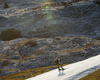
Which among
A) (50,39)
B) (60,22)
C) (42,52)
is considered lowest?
(42,52)

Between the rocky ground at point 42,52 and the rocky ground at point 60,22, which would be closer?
the rocky ground at point 42,52

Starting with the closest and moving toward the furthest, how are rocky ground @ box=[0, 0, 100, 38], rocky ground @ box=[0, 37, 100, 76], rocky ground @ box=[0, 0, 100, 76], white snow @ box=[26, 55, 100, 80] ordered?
white snow @ box=[26, 55, 100, 80], rocky ground @ box=[0, 37, 100, 76], rocky ground @ box=[0, 0, 100, 76], rocky ground @ box=[0, 0, 100, 38]

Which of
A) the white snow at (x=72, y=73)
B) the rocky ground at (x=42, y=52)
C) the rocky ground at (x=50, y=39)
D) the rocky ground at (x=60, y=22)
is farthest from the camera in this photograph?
the rocky ground at (x=60, y=22)

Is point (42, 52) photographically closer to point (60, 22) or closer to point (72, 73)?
point (72, 73)

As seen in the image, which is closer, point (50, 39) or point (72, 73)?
point (72, 73)

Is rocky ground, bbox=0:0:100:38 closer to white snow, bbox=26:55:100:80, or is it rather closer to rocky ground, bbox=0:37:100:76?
rocky ground, bbox=0:37:100:76

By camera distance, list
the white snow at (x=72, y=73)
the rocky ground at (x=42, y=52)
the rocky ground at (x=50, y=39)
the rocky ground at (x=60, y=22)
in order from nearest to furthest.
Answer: the white snow at (x=72, y=73)
the rocky ground at (x=42, y=52)
the rocky ground at (x=50, y=39)
the rocky ground at (x=60, y=22)

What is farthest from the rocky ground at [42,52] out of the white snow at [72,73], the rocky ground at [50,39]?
the white snow at [72,73]

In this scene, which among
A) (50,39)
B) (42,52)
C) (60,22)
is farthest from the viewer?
(60,22)

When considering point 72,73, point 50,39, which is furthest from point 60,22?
point 72,73

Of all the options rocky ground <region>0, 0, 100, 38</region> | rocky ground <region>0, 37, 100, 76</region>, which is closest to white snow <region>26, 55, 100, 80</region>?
rocky ground <region>0, 37, 100, 76</region>

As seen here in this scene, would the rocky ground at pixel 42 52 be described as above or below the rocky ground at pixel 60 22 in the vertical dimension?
below

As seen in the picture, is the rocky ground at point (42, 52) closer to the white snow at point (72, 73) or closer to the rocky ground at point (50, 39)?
Result: the rocky ground at point (50, 39)

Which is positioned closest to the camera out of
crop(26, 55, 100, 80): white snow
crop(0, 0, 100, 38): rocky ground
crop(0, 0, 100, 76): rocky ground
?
crop(26, 55, 100, 80): white snow
